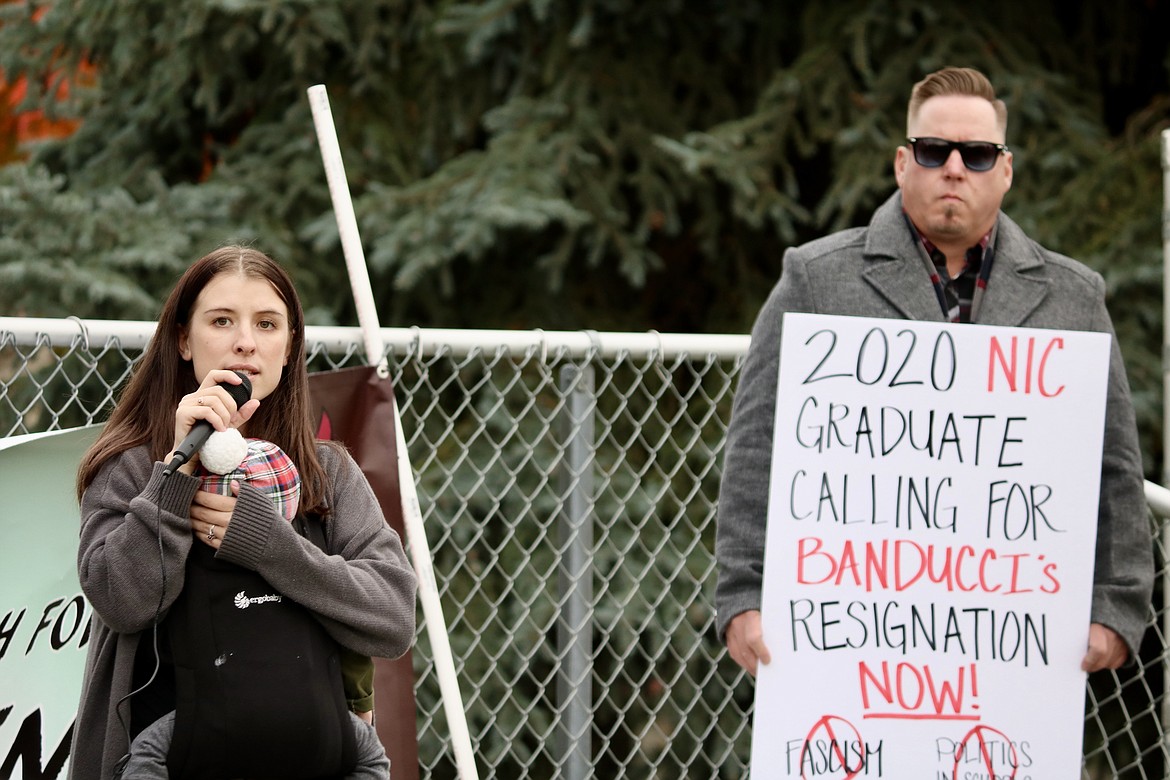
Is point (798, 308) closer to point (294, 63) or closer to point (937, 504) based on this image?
point (937, 504)

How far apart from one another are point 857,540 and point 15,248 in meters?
2.88

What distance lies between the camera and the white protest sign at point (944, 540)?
2793 millimetres

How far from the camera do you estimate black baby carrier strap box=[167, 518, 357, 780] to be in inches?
84.7

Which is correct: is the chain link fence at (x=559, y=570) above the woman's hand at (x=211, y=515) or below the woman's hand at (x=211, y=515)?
below

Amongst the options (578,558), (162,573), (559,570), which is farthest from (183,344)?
(559,570)

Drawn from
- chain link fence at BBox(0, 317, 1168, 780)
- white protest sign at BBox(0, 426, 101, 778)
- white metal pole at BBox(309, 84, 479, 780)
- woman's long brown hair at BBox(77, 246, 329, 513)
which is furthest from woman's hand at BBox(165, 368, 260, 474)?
chain link fence at BBox(0, 317, 1168, 780)

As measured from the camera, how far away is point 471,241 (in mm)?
4328

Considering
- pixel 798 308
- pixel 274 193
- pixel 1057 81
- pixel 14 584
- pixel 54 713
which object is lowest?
pixel 54 713

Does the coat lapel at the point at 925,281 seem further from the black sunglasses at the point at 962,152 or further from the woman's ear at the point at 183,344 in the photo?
the woman's ear at the point at 183,344

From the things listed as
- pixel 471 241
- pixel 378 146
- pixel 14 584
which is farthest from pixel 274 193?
pixel 14 584

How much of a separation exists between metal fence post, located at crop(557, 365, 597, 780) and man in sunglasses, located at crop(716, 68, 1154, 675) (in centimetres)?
53

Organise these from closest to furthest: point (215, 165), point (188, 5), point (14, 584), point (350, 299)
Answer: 1. point (14, 584)
2. point (188, 5)
3. point (350, 299)
4. point (215, 165)

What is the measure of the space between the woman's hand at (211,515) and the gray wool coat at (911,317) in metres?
1.10

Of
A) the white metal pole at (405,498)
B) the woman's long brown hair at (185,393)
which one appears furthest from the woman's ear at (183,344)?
the white metal pole at (405,498)
